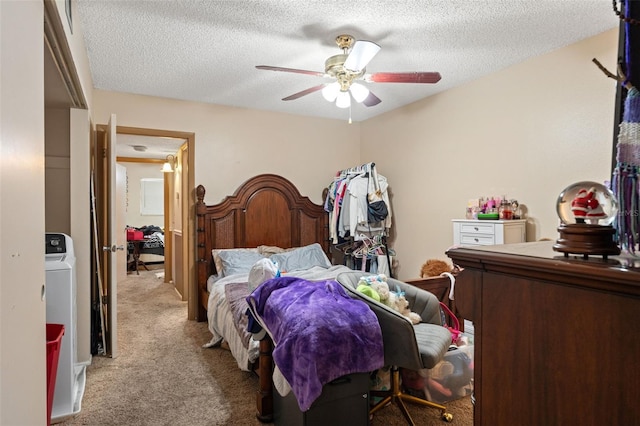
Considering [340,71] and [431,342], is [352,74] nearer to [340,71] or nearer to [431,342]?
[340,71]

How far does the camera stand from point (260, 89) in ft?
12.2

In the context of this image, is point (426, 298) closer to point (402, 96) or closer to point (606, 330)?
point (606, 330)

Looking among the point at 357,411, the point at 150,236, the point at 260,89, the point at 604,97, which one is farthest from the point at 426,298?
the point at 150,236

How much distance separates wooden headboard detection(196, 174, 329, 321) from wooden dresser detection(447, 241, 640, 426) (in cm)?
346

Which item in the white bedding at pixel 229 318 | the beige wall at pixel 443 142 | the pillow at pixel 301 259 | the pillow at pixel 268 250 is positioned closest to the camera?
the white bedding at pixel 229 318

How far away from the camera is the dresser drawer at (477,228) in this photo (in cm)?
295

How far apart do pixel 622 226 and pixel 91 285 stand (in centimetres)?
354

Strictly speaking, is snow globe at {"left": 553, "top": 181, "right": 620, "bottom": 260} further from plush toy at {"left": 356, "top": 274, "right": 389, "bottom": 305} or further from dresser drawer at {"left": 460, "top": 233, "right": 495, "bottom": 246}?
dresser drawer at {"left": 460, "top": 233, "right": 495, "bottom": 246}

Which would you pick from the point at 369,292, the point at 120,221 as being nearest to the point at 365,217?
the point at 369,292

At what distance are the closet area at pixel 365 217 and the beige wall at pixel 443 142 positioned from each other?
0.23 m

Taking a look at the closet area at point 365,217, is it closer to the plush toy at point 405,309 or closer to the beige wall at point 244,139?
the beige wall at point 244,139

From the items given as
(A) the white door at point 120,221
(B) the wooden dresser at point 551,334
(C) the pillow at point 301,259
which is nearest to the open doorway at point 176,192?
(A) the white door at point 120,221

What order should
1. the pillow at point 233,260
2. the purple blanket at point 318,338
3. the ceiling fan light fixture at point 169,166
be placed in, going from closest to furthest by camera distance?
the purple blanket at point 318,338 < the pillow at point 233,260 < the ceiling fan light fixture at point 169,166

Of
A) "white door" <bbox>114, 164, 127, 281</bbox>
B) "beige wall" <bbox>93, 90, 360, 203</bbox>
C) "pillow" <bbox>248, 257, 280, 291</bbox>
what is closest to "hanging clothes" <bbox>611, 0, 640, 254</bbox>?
"pillow" <bbox>248, 257, 280, 291</bbox>
